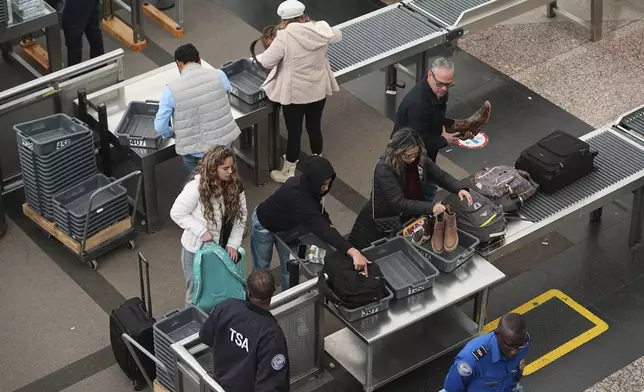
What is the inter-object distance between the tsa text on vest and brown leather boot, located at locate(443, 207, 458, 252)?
2.10m

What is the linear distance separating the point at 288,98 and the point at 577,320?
10.2 feet

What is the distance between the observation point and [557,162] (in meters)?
9.29

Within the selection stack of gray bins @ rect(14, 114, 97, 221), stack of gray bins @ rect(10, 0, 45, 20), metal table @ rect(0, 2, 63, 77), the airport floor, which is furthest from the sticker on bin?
stack of gray bins @ rect(10, 0, 45, 20)

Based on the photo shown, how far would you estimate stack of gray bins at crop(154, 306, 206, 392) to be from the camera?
26.2 feet

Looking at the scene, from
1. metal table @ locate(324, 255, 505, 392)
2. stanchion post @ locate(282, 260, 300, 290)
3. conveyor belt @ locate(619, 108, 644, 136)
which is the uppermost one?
conveyor belt @ locate(619, 108, 644, 136)

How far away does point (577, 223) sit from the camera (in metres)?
10.4

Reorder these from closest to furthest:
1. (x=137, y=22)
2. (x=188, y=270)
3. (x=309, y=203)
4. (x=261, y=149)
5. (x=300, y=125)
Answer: (x=309, y=203) < (x=188, y=270) < (x=300, y=125) < (x=261, y=149) < (x=137, y=22)

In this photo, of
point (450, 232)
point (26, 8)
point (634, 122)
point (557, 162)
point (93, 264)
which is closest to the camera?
point (450, 232)

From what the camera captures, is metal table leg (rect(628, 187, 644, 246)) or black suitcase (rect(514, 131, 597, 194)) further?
metal table leg (rect(628, 187, 644, 246))

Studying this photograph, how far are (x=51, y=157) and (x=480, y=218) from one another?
357 centimetres

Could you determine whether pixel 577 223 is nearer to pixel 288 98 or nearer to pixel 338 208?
pixel 338 208

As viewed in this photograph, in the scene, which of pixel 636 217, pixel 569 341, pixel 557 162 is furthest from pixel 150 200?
pixel 636 217

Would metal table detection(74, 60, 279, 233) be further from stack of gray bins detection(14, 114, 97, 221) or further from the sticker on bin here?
the sticker on bin

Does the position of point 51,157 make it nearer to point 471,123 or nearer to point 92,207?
point 92,207
